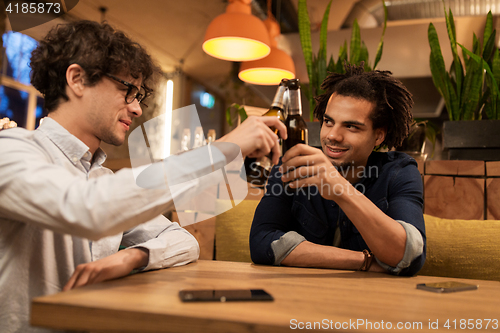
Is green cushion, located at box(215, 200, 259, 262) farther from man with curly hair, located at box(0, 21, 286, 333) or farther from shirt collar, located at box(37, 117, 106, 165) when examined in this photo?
shirt collar, located at box(37, 117, 106, 165)

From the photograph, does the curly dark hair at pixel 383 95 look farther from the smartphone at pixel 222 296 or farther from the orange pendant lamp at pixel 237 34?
the orange pendant lamp at pixel 237 34

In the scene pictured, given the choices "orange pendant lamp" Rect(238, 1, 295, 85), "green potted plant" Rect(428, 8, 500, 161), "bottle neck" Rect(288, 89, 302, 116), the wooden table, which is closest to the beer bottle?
"bottle neck" Rect(288, 89, 302, 116)

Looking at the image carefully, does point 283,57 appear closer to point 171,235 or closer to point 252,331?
point 171,235

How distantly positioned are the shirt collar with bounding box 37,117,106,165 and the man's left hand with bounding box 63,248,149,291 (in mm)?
303

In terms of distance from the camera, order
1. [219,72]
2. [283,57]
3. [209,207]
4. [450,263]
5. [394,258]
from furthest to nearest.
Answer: [219,72]
[283,57]
[209,207]
[450,263]
[394,258]

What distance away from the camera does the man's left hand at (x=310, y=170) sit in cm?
93

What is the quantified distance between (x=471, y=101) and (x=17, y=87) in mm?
5416

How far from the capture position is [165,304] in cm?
57

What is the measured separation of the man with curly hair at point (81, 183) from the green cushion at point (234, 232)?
533mm

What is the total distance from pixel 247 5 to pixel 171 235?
2.21m

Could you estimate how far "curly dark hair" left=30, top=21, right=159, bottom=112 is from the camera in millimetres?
1035

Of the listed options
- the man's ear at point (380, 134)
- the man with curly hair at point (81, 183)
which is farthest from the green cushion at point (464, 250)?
the man with curly hair at point (81, 183)

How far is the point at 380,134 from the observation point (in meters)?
1.54

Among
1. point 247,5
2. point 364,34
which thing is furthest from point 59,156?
point 364,34
